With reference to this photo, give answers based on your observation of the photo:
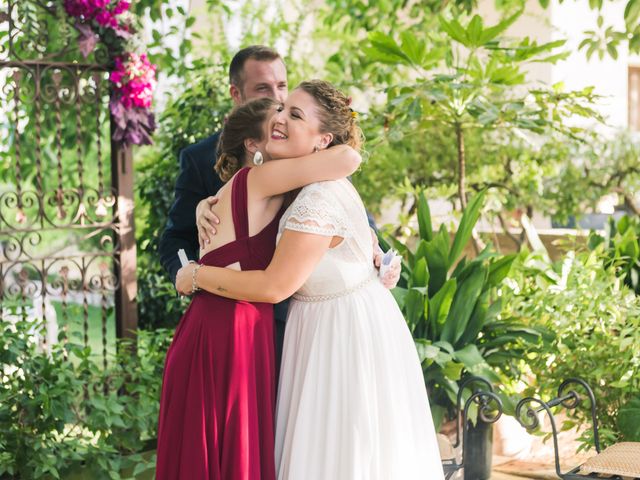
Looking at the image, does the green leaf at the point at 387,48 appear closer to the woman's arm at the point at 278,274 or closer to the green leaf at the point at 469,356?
the green leaf at the point at 469,356

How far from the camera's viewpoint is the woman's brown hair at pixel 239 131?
2.44 metres

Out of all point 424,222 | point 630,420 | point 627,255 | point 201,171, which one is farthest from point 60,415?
point 627,255

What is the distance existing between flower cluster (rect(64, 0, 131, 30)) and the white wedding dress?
8.66 ft

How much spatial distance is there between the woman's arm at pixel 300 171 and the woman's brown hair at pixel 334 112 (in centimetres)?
9

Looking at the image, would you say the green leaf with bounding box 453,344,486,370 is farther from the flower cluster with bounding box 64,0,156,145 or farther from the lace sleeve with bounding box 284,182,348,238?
the flower cluster with bounding box 64,0,156,145

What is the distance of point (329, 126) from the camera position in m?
2.32

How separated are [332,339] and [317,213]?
35 centimetres

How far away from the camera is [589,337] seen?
3.95m

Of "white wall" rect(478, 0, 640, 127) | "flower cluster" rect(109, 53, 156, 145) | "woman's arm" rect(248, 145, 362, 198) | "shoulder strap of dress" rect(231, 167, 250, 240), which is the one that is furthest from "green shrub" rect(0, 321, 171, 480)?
"white wall" rect(478, 0, 640, 127)

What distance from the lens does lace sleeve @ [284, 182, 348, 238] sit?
2164 mm

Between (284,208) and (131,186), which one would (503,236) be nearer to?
(131,186)

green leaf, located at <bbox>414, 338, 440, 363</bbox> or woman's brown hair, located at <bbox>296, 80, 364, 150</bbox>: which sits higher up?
woman's brown hair, located at <bbox>296, 80, 364, 150</bbox>

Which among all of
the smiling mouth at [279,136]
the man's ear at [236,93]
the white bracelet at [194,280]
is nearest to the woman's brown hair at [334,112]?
the smiling mouth at [279,136]

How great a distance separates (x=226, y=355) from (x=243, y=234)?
1.06 feet
